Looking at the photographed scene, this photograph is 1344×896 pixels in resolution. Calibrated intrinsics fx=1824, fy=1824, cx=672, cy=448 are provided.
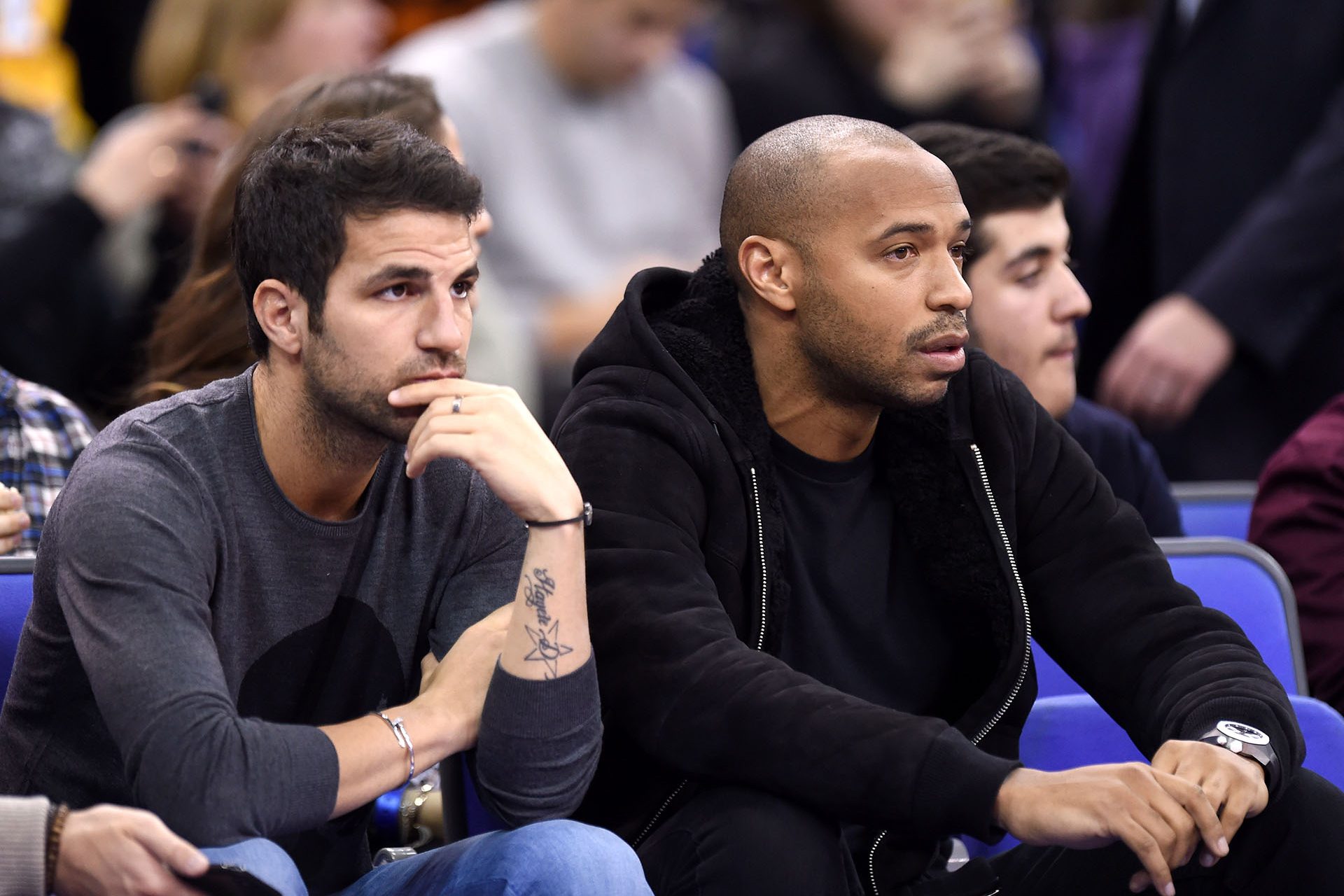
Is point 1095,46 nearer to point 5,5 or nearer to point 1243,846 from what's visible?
point 5,5

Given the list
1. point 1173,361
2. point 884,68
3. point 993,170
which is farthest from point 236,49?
point 1173,361

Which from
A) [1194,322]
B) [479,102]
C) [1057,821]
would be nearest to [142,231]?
[479,102]

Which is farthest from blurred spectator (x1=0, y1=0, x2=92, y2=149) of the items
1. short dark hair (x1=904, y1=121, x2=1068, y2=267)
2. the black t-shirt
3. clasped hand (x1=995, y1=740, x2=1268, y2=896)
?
clasped hand (x1=995, y1=740, x2=1268, y2=896)

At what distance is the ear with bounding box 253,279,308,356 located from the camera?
2307mm

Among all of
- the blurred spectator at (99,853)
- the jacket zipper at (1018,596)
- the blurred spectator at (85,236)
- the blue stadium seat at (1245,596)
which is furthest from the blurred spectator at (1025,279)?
the blurred spectator at (99,853)

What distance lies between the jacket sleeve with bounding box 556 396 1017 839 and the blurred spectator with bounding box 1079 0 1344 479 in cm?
214

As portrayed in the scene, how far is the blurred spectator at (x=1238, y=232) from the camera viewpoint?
14.1 ft

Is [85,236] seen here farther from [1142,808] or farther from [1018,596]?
[1142,808]

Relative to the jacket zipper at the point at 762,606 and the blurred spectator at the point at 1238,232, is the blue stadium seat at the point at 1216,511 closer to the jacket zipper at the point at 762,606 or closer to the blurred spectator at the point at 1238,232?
the blurred spectator at the point at 1238,232

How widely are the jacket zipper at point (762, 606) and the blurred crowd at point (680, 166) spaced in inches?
53.4

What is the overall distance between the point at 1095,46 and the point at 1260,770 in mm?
3541

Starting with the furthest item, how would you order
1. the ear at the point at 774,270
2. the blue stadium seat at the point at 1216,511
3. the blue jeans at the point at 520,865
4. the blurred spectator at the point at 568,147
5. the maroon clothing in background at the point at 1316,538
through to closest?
the blurred spectator at the point at 568,147 < the blue stadium seat at the point at 1216,511 < the maroon clothing in background at the point at 1316,538 < the ear at the point at 774,270 < the blue jeans at the point at 520,865

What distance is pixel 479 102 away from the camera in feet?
13.5

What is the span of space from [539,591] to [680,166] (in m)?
2.41
